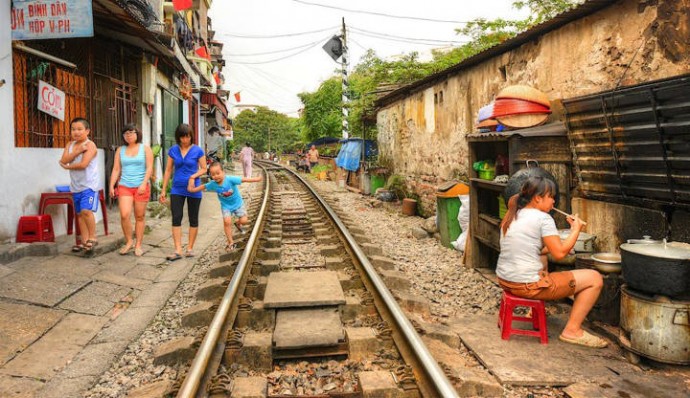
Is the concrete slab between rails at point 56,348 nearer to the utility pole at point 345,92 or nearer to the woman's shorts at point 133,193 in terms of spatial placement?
the woman's shorts at point 133,193

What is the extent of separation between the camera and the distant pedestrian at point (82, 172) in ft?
19.8

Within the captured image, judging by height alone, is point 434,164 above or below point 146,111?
below

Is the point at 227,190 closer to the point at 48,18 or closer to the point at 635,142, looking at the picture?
the point at 48,18

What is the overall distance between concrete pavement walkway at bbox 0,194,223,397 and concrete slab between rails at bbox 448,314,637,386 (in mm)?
2744

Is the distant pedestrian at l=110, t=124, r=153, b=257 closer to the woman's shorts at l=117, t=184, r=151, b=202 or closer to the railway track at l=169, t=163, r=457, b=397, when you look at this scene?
the woman's shorts at l=117, t=184, r=151, b=202

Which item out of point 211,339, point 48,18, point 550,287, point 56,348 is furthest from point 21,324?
point 550,287

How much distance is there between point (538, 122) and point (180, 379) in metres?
4.75

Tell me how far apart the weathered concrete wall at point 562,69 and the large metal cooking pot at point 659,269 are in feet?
5.32

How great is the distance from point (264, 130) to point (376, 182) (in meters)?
61.7

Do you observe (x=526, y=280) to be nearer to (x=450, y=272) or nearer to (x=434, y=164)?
(x=450, y=272)

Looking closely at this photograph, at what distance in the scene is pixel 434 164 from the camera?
35.9 feet

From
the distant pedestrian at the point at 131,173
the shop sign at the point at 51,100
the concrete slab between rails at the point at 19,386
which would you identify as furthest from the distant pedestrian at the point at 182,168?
the concrete slab between rails at the point at 19,386

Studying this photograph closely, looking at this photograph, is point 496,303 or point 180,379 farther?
point 496,303

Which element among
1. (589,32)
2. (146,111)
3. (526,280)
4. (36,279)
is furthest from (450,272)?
(146,111)
